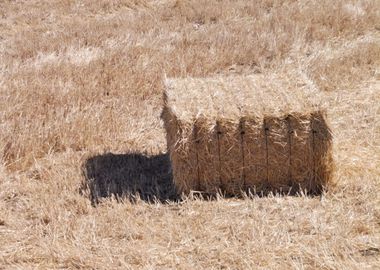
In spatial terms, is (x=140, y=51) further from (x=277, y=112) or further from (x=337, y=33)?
(x=277, y=112)

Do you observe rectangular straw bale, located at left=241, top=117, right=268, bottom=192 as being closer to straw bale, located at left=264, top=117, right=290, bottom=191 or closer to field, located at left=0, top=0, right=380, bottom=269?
straw bale, located at left=264, top=117, right=290, bottom=191

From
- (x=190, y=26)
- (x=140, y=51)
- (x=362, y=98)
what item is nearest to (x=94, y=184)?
(x=362, y=98)

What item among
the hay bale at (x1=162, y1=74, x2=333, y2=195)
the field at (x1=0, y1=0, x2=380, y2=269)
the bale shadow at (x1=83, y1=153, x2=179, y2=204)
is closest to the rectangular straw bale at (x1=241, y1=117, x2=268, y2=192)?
the hay bale at (x1=162, y1=74, x2=333, y2=195)

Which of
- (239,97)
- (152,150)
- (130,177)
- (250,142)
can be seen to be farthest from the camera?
(152,150)

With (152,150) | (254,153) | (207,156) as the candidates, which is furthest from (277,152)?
(152,150)

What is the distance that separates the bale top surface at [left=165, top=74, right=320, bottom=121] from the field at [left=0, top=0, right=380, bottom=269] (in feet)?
1.18

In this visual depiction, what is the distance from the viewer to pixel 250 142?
4812 mm

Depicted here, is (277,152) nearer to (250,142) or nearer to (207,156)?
(250,142)

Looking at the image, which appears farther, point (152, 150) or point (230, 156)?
point (152, 150)

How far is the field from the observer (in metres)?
4.07

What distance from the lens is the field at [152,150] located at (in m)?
4.07

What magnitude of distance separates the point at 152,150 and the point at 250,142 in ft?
4.96

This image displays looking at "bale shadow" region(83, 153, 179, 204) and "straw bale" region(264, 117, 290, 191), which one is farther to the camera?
"bale shadow" region(83, 153, 179, 204)

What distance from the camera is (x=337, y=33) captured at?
10.4 meters
